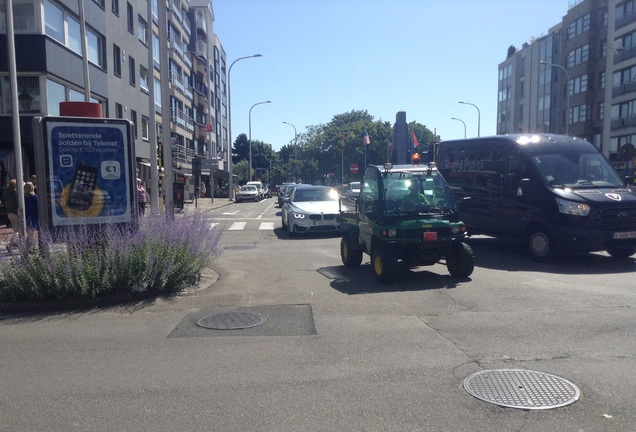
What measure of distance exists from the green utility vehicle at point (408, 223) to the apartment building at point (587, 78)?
2957cm

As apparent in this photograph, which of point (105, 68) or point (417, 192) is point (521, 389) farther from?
point (105, 68)

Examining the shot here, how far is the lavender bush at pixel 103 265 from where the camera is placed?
798cm

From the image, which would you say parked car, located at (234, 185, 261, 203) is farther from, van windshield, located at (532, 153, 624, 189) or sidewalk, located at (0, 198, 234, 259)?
van windshield, located at (532, 153, 624, 189)

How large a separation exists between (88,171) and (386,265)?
18.0ft

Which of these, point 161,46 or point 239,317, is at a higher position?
point 161,46

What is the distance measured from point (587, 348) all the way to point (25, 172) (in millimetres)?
20902

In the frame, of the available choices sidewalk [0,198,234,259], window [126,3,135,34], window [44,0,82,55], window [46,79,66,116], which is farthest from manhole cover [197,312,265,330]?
window [126,3,135,34]

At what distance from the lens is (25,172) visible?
21.2m

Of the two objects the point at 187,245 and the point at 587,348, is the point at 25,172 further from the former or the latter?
the point at 587,348

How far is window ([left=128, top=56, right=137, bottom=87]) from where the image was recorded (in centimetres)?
3119

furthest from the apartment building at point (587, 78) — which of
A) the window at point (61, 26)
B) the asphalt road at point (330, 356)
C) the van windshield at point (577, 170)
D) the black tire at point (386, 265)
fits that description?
the asphalt road at point (330, 356)

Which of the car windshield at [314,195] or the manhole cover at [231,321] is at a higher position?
the car windshield at [314,195]

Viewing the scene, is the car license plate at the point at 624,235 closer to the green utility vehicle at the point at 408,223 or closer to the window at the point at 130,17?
the green utility vehicle at the point at 408,223

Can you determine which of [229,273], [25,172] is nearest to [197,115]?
[25,172]
